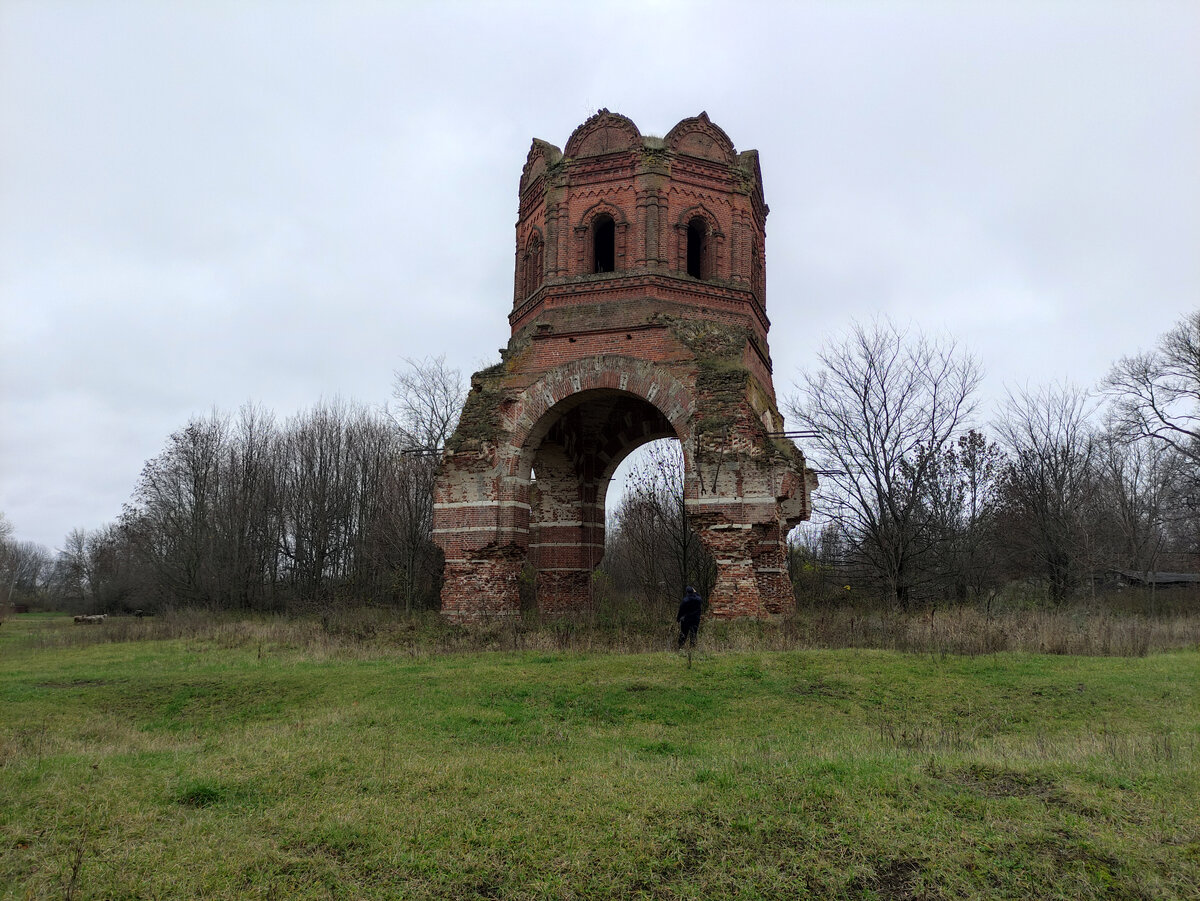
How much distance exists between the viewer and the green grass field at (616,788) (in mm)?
3902

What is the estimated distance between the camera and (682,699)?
8.41m

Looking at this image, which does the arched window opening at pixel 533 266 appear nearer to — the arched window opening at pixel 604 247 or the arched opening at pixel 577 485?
the arched window opening at pixel 604 247

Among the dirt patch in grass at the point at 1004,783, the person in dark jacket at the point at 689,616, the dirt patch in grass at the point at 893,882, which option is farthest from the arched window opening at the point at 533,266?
the dirt patch in grass at the point at 893,882

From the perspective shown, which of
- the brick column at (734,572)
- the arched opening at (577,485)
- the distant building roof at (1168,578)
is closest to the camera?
the brick column at (734,572)

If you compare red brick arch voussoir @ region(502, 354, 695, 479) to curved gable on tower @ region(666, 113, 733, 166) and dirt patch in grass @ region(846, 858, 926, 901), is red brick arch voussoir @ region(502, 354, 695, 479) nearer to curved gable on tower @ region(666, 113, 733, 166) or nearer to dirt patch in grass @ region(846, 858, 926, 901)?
curved gable on tower @ region(666, 113, 733, 166)

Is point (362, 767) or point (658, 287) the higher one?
point (658, 287)

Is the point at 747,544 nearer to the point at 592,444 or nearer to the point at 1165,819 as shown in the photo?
the point at 592,444

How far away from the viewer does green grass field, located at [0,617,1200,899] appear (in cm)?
390

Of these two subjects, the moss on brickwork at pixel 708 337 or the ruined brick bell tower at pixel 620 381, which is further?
the moss on brickwork at pixel 708 337

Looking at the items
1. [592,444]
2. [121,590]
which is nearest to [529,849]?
[592,444]

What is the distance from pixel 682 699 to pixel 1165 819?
4647 mm

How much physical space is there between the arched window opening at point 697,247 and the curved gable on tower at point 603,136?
7.73ft

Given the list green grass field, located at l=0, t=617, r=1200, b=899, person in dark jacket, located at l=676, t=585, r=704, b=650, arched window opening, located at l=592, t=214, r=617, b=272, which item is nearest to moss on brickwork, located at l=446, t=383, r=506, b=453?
arched window opening, located at l=592, t=214, r=617, b=272

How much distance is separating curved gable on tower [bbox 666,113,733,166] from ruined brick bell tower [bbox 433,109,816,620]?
3 centimetres
